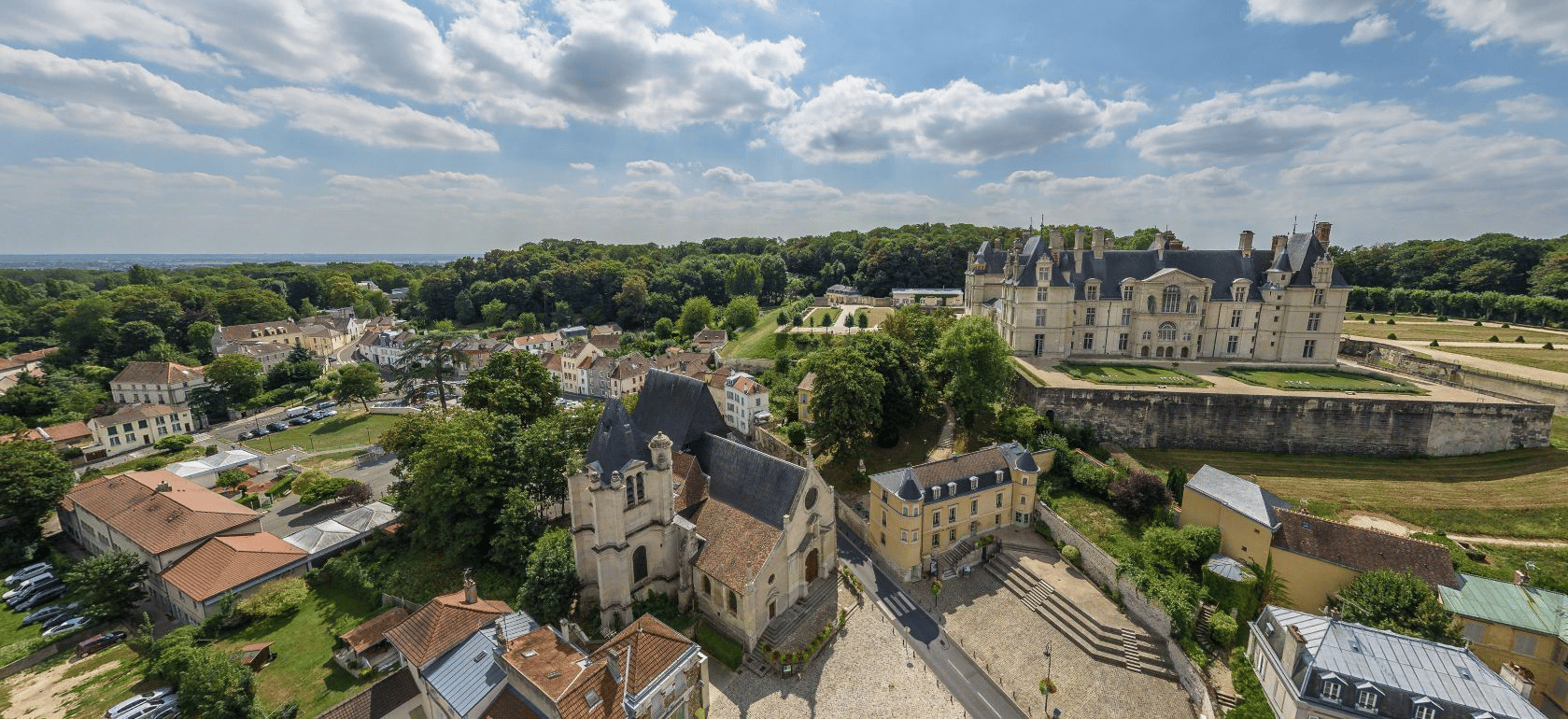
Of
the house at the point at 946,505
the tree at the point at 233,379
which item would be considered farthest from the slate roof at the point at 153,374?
the house at the point at 946,505

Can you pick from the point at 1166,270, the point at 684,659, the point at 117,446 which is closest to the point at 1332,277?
the point at 1166,270

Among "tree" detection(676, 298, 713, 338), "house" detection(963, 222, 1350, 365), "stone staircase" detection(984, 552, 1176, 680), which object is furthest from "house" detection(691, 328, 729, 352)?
"stone staircase" detection(984, 552, 1176, 680)

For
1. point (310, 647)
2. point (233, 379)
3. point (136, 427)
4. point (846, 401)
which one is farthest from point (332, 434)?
point (846, 401)

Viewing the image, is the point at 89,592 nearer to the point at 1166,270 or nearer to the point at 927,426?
the point at 927,426

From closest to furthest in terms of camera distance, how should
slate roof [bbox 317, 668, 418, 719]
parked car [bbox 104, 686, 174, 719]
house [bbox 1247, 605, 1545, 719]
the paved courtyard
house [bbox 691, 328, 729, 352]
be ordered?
house [bbox 1247, 605, 1545, 719] → slate roof [bbox 317, 668, 418, 719] → the paved courtyard → parked car [bbox 104, 686, 174, 719] → house [bbox 691, 328, 729, 352]

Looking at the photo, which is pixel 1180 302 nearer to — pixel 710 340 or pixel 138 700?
pixel 710 340

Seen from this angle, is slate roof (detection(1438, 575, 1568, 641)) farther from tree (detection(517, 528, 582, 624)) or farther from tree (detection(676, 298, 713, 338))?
tree (detection(676, 298, 713, 338))

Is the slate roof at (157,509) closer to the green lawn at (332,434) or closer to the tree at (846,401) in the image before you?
the green lawn at (332,434)
